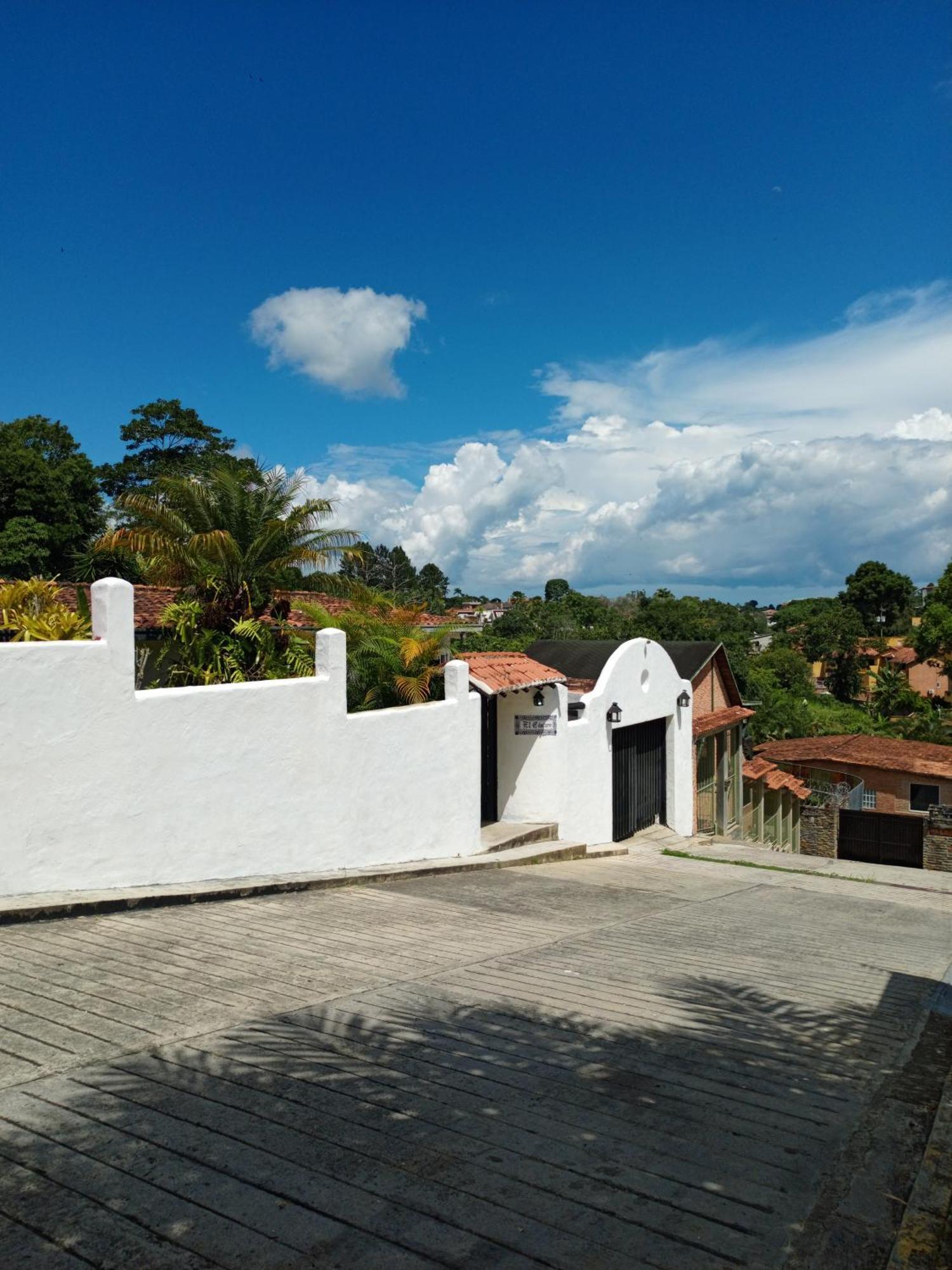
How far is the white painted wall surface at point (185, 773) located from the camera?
7.79 m

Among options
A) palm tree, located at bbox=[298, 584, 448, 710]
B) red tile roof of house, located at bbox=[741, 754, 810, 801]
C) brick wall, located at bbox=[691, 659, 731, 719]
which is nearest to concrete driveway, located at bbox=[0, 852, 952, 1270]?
palm tree, located at bbox=[298, 584, 448, 710]

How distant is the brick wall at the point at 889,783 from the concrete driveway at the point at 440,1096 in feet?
91.7

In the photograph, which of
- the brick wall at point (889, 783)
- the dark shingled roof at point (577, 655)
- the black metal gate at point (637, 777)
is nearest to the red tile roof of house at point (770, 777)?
the dark shingled roof at point (577, 655)

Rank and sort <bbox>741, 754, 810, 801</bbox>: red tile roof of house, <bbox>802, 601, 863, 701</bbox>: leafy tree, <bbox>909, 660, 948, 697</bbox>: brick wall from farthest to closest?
<bbox>909, 660, 948, 697</bbox>: brick wall
<bbox>802, 601, 863, 701</bbox>: leafy tree
<bbox>741, 754, 810, 801</bbox>: red tile roof of house

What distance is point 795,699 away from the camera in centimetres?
5062

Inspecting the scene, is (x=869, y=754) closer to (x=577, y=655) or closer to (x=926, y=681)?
(x=577, y=655)

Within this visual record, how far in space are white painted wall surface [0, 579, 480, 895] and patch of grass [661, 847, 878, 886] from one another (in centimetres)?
595

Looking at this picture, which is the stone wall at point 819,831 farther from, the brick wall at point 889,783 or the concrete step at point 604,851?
the concrete step at point 604,851

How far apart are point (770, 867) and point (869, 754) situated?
21.0 m

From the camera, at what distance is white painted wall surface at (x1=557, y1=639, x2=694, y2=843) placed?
15.1 meters

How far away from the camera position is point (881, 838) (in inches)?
973

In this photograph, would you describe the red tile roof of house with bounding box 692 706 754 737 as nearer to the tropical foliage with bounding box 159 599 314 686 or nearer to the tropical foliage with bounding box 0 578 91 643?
the tropical foliage with bounding box 159 599 314 686

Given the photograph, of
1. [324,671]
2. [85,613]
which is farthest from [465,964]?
[85,613]

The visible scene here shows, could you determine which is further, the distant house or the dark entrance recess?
the distant house
